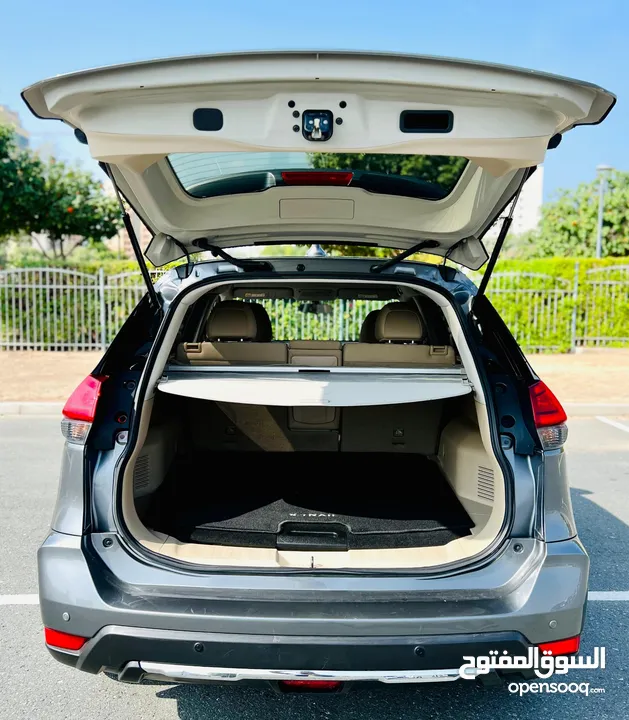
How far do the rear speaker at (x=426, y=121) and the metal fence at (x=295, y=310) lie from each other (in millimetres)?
10190

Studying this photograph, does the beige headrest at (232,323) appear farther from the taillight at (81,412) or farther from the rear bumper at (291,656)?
the rear bumper at (291,656)

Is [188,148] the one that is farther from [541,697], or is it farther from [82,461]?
[541,697]

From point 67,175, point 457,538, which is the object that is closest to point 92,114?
point 457,538

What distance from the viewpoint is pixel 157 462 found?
2812 millimetres

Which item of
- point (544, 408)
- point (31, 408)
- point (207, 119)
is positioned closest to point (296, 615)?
point (544, 408)

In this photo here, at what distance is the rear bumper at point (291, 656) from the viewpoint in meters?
1.84

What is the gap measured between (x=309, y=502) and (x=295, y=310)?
9.33 meters

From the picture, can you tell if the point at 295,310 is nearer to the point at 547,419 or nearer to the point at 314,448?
the point at 314,448

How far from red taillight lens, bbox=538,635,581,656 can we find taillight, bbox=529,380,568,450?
623 mm

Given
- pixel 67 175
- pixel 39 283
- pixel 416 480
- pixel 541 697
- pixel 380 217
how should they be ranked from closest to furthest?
pixel 541 697 < pixel 380 217 < pixel 416 480 < pixel 39 283 < pixel 67 175

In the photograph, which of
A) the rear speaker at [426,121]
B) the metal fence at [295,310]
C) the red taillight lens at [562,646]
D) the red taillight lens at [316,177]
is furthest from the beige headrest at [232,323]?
the metal fence at [295,310]

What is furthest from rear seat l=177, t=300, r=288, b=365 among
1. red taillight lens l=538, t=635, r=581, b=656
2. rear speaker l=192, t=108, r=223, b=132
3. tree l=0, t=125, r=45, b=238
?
tree l=0, t=125, r=45, b=238

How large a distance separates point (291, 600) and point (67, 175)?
1689 cm

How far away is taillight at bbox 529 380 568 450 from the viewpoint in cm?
224
